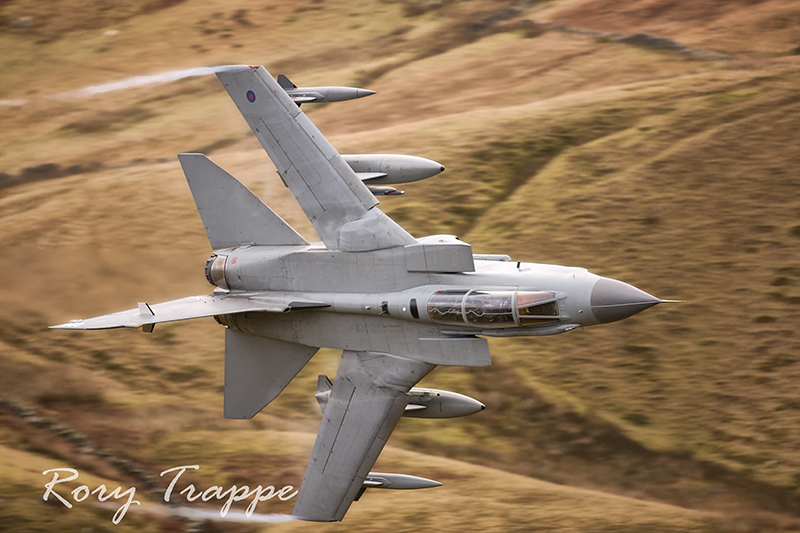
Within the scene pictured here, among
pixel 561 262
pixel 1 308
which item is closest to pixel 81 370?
pixel 1 308

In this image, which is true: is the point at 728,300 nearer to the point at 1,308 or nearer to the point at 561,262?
the point at 561,262

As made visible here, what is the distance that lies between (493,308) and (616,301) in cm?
204

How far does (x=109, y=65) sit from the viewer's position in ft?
93.1

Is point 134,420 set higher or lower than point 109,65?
lower

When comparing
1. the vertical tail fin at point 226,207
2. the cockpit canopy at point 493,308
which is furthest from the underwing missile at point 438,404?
the vertical tail fin at point 226,207

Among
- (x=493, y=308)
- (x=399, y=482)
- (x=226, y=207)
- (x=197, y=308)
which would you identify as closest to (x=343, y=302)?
(x=197, y=308)

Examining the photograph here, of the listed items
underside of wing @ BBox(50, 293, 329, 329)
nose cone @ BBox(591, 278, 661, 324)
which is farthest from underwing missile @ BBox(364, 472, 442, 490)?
nose cone @ BBox(591, 278, 661, 324)

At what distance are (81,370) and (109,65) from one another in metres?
13.2

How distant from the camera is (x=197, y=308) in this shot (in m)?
15.1

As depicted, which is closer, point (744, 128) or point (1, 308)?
point (1, 308)

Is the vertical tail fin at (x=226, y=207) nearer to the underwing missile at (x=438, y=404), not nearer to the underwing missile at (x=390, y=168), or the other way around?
the underwing missile at (x=390, y=168)

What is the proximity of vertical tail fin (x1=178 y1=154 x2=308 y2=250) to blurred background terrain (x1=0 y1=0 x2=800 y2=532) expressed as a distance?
9.31ft

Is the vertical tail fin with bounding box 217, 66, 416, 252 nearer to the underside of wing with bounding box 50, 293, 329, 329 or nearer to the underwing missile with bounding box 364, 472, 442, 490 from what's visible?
the underside of wing with bounding box 50, 293, 329, 329

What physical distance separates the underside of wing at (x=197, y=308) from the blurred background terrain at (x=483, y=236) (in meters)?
4.50
